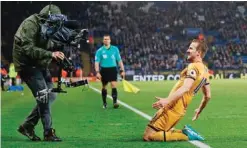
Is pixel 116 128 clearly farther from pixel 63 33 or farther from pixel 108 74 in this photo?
pixel 108 74

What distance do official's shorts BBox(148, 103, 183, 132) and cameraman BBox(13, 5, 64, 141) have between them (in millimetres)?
1458

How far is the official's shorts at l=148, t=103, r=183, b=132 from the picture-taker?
27.7ft

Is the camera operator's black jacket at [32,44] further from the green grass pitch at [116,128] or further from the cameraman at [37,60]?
the green grass pitch at [116,128]

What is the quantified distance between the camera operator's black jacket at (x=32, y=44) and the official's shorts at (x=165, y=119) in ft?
5.70

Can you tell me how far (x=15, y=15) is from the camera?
52.8 meters

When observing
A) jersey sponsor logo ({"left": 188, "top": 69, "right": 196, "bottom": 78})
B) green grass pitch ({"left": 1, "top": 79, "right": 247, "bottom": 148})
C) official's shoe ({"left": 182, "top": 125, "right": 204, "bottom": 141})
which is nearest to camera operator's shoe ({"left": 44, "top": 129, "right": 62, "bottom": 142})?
green grass pitch ({"left": 1, "top": 79, "right": 247, "bottom": 148})

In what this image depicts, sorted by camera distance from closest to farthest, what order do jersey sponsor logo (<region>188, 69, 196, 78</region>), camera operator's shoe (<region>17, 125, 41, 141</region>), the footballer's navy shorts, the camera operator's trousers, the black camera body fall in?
jersey sponsor logo (<region>188, 69, 196, 78</region>)
the black camera body
the camera operator's trousers
camera operator's shoe (<region>17, 125, 41, 141</region>)
the footballer's navy shorts

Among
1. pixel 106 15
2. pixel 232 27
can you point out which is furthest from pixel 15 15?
pixel 232 27

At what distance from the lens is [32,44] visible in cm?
831

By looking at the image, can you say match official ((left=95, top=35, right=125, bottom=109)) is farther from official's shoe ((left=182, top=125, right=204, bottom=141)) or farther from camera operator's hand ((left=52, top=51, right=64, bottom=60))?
camera operator's hand ((left=52, top=51, right=64, bottom=60))

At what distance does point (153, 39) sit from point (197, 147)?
51.8 meters

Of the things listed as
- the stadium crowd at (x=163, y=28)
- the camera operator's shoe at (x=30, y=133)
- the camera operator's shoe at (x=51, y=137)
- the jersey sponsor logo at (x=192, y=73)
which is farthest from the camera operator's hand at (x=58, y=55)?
the stadium crowd at (x=163, y=28)

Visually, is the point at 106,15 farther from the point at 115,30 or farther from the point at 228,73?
the point at 228,73

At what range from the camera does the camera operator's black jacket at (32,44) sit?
8.29m
